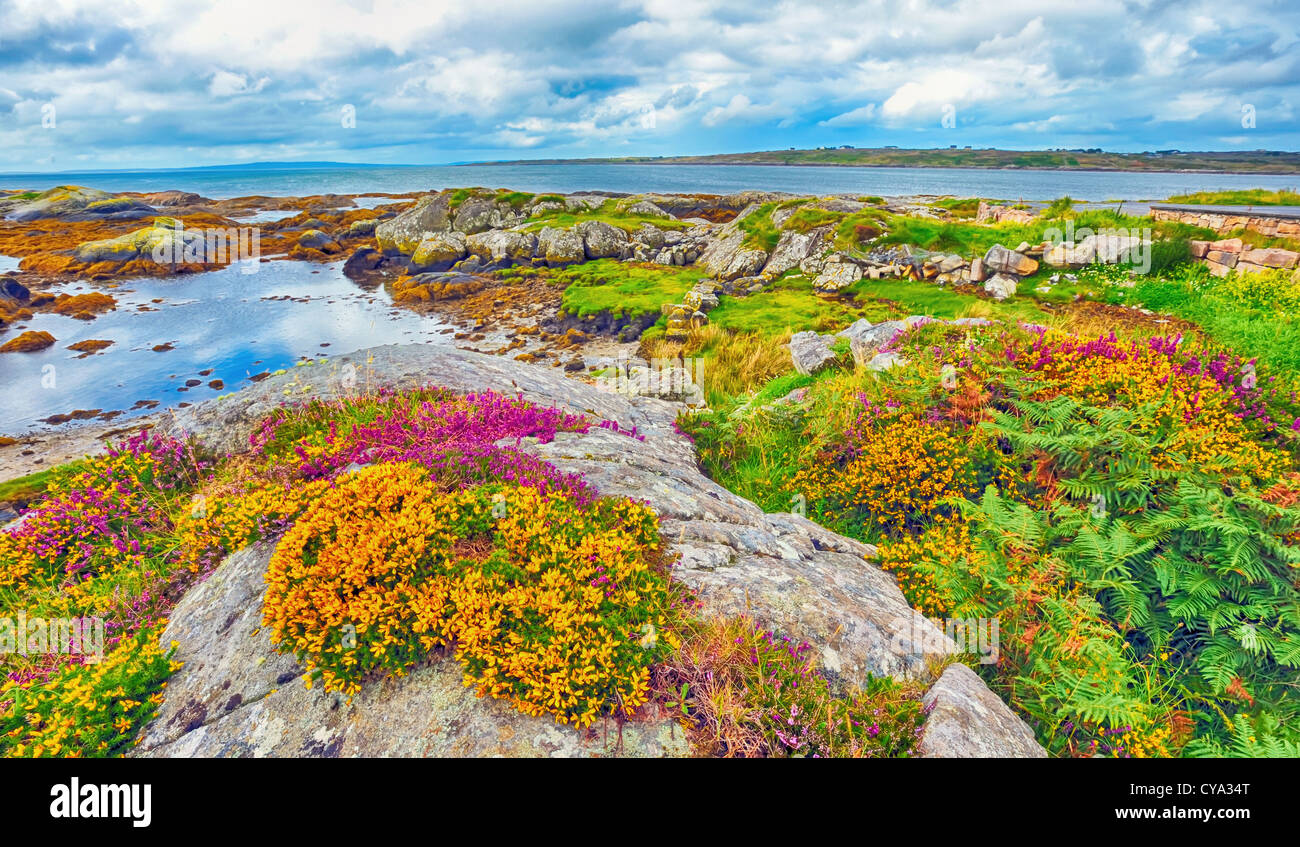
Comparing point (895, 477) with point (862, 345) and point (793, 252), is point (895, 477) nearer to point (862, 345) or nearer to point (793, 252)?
point (862, 345)

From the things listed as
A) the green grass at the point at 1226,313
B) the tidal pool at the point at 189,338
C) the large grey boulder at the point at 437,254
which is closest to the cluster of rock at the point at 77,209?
the tidal pool at the point at 189,338

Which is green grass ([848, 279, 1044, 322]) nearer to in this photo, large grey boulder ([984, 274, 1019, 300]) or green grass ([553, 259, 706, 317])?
large grey boulder ([984, 274, 1019, 300])

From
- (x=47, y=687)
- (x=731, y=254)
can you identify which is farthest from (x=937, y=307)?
(x=47, y=687)

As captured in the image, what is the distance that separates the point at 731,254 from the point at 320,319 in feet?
83.7

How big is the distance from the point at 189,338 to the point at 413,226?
1133 inches

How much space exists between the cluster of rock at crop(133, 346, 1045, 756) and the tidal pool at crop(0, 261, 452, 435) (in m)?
21.0

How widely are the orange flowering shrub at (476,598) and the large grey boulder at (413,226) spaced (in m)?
54.6

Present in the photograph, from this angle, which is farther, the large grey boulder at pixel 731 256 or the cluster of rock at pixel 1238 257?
the large grey boulder at pixel 731 256

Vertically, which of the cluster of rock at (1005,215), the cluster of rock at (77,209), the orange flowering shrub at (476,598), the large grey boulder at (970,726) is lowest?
A: the large grey boulder at (970,726)

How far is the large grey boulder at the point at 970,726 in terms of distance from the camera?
135 inches

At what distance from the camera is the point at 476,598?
3887 millimetres

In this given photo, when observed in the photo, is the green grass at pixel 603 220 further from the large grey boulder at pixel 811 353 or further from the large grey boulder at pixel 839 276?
the large grey boulder at pixel 811 353

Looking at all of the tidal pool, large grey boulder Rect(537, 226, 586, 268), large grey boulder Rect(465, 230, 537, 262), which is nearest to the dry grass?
the tidal pool

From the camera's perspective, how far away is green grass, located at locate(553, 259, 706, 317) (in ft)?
94.2
